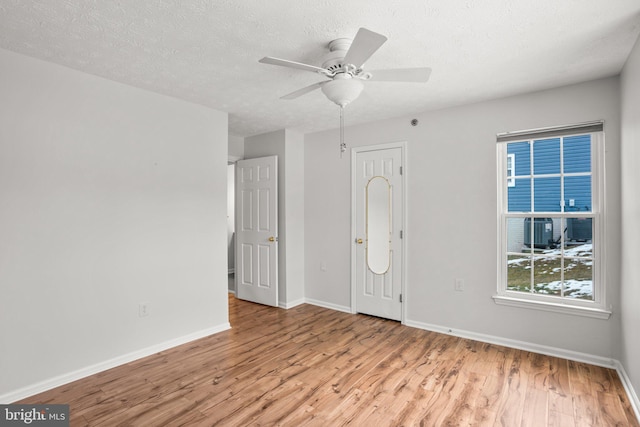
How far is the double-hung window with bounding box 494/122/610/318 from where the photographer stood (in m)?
2.99

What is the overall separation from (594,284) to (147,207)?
160 inches

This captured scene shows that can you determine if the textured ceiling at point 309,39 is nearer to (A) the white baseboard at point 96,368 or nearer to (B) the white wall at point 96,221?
(B) the white wall at point 96,221

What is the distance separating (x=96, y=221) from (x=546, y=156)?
4049 millimetres

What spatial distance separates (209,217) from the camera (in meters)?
3.71

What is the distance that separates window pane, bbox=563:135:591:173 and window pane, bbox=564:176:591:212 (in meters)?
0.09

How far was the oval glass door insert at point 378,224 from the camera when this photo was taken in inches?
165

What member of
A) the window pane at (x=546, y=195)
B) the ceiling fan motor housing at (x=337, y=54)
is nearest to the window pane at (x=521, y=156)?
the window pane at (x=546, y=195)

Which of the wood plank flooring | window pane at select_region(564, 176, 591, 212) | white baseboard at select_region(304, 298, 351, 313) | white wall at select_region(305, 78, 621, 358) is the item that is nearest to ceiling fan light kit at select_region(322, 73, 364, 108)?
white wall at select_region(305, 78, 621, 358)

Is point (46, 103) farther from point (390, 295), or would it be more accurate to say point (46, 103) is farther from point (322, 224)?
point (390, 295)

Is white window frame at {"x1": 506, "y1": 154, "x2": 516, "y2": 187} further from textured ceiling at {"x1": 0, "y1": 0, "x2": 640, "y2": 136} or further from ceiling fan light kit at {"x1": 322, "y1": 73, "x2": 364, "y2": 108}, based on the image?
ceiling fan light kit at {"x1": 322, "y1": 73, "x2": 364, "y2": 108}

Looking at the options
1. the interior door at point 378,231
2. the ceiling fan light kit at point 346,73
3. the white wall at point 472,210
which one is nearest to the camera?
the ceiling fan light kit at point 346,73

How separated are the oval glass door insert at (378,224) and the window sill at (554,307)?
4.26 ft

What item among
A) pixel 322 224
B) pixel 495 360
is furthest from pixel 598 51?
pixel 322 224

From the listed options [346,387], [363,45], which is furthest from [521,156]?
[346,387]
